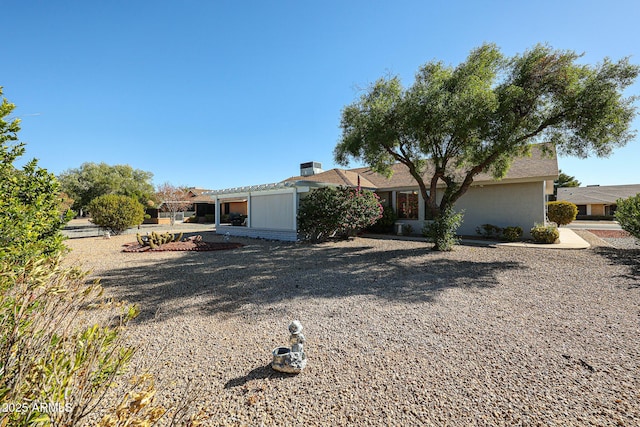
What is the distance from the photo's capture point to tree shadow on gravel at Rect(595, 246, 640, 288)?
671 cm

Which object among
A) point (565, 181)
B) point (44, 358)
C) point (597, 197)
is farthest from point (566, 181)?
point (44, 358)

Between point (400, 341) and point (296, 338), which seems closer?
point (296, 338)

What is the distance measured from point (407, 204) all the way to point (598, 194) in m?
35.6

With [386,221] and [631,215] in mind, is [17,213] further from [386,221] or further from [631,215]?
[631,215]

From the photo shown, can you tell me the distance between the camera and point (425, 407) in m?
2.56

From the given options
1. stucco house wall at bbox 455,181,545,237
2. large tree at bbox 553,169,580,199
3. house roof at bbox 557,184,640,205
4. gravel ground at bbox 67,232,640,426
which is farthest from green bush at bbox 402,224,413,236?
large tree at bbox 553,169,580,199

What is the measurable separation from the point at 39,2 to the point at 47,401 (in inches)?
353

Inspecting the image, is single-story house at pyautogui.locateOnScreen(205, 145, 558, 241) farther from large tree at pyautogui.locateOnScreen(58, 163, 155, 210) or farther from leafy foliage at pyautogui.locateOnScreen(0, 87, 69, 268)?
large tree at pyautogui.locateOnScreen(58, 163, 155, 210)

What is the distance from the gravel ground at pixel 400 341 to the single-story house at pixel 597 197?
35966 millimetres

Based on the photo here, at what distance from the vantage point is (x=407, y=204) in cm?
1738

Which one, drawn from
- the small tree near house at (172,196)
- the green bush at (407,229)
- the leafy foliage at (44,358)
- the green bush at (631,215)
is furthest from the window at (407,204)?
the small tree near house at (172,196)

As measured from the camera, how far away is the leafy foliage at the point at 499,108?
339 inches

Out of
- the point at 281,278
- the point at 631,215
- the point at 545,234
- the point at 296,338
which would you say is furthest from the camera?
the point at 545,234

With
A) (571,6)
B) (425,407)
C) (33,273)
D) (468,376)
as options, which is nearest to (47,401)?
(33,273)
